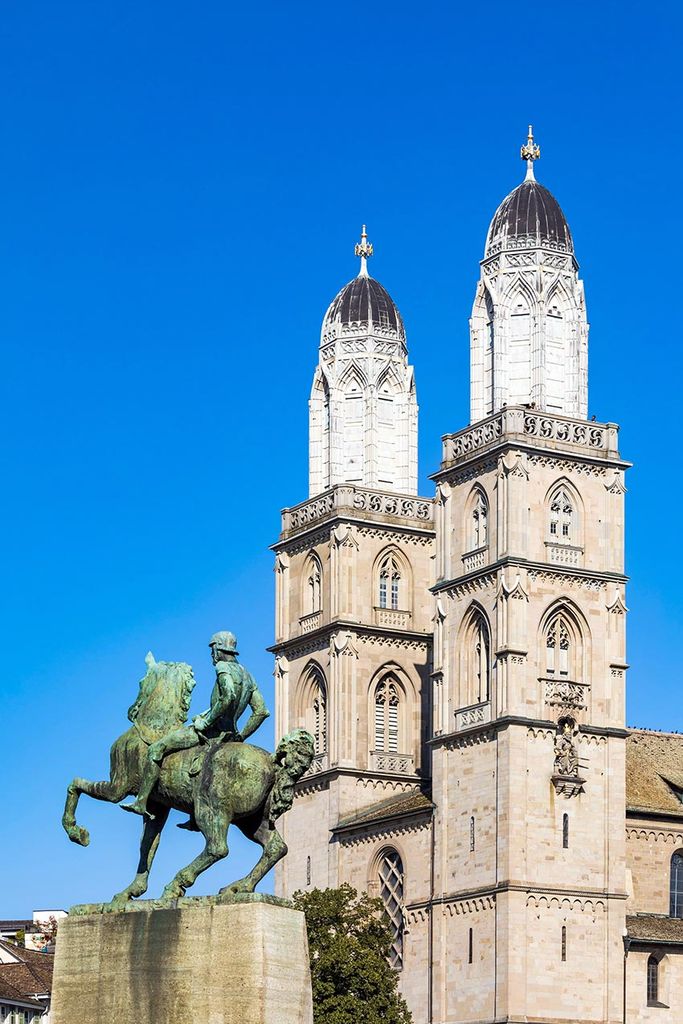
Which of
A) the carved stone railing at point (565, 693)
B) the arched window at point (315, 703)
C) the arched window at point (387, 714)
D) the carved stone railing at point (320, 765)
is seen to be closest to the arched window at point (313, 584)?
the arched window at point (315, 703)

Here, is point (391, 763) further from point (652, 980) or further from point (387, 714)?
point (652, 980)

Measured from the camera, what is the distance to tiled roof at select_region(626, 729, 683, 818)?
298 feet

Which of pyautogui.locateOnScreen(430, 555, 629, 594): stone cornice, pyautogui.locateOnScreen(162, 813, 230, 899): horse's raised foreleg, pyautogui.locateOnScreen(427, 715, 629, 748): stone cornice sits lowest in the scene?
pyautogui.locateOnScreen(162, 813, 230, 899): horse's raised foreleg

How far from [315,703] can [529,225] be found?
22.1 m

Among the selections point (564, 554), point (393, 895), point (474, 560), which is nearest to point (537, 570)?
point (564, 554)

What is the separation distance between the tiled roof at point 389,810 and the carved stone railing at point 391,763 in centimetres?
141

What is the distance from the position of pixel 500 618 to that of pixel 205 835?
6069 centimetres

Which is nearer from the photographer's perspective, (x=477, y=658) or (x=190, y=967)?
(x=190, y=967)

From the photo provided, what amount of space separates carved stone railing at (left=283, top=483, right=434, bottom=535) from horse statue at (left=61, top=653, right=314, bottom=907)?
73352 millimetres

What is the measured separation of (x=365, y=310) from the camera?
3991 inches

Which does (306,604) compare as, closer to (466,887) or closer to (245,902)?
(466,887)

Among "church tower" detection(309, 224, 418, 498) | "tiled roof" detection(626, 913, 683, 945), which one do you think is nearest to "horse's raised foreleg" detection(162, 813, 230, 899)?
"tiled roof" detection(626, 913, 683, 945)

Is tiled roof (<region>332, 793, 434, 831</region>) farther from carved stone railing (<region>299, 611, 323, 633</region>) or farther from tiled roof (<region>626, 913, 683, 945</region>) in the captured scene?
tiled roof (<region>626, 913, 683, 945</region>)

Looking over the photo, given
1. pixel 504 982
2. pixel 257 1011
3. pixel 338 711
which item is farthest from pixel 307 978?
pixel 338 711
